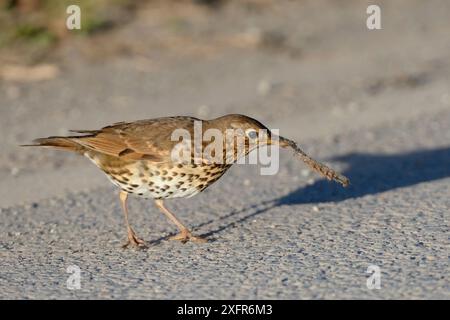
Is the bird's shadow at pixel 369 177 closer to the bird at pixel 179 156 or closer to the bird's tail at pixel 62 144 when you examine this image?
the bird at pixel 179 156

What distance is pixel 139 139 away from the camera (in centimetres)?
719

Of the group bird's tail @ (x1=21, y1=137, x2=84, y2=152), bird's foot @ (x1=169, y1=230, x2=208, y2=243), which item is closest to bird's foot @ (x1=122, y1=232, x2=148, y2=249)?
bird's foot @ (x1=169, y1=230, x2=208, y2=243)

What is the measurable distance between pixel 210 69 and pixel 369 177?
18.4ft

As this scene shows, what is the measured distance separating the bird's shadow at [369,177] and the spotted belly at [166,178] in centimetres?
47

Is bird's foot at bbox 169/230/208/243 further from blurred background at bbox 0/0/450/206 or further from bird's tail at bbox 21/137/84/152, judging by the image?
blurred background at bbox 0/0/450/206

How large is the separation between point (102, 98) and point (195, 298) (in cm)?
736

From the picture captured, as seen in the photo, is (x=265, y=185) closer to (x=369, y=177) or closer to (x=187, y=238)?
(x=369, y=177)

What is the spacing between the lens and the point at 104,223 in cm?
768

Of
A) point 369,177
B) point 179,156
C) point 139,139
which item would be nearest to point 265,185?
point 369,177

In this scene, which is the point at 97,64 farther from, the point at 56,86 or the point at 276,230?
the point at 276,230

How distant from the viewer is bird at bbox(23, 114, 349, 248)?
6.84m

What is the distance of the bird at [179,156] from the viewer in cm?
684

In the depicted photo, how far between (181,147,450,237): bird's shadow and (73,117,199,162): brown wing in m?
0.74

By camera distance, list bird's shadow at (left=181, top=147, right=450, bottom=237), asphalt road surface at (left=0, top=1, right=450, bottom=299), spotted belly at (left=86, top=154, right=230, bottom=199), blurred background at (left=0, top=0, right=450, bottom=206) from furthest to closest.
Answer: blurred background at (left=0, top=0, right=450, bottom=206) → bird's shadow at (left=181, top=147, right=450, bottom=237) → spotted belly at (left=86, top=154, right=230, bottom=199) → asphalt road surface at (left=0, top=1, right=450, bottom=299)
